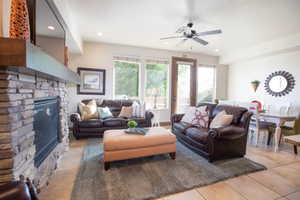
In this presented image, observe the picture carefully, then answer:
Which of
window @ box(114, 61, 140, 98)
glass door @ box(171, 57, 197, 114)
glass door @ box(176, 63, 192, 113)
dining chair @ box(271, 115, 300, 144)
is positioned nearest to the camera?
dining chair @ box(271, 115, 300, 144)

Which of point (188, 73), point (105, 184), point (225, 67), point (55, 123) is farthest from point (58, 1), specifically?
point (225, 67)

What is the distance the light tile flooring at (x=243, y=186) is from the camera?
167cm

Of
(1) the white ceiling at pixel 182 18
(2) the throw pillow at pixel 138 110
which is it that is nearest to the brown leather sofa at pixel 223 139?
(2) the throw pillow at pixel 138 110

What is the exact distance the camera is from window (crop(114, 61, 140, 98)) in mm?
4867

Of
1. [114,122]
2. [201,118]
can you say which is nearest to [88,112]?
[114,122]

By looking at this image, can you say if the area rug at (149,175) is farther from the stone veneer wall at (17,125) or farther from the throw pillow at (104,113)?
the throw pillow at (104,113)

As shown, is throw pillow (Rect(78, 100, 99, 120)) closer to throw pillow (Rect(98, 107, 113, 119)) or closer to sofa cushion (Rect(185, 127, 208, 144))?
throw pillow (Rect(98, 107, 113, 119))

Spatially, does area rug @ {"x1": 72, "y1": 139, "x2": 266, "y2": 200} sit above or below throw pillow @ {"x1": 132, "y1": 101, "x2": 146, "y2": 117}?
below

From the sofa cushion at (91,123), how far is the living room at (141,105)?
2 cm

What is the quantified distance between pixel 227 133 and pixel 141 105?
235 cm

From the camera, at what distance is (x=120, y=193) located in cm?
167

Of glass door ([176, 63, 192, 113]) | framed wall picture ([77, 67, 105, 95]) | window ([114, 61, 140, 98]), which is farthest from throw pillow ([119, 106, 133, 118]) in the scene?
glass door ([176, 63, 192, 113])

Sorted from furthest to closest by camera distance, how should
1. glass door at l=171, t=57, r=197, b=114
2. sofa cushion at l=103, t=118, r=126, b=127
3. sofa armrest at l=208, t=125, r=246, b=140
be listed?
glass door at l=171, t=57, r=197, b=114
sofa cushion at l=103, t=118, r=126, b=127
sofa armrest at l=208, t=125, r=246, b=140

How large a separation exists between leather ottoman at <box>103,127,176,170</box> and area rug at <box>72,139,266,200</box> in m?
0.18
